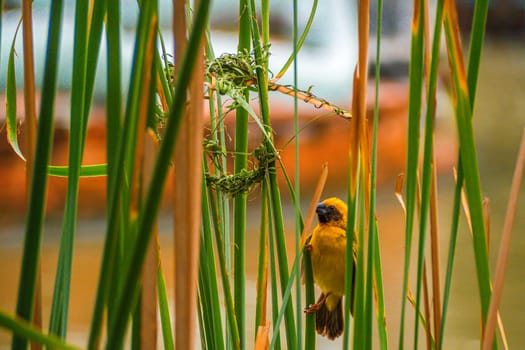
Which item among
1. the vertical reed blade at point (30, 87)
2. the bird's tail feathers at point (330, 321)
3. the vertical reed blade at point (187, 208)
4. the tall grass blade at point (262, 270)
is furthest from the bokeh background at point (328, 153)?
the vertical reed blade at point (187, 208)

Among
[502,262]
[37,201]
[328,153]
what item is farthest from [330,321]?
[328,153]

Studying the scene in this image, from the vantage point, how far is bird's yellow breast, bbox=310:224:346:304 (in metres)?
0.84

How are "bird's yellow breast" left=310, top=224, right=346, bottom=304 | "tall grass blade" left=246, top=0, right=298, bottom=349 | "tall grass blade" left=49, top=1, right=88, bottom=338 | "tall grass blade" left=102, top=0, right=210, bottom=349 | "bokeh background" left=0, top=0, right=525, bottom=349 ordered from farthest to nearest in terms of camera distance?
"bokeh background" left=0, top=0, right=525, bottom=349 → "bird's yellow breast" left=310, top=224, right=346, bottom=304 → "tall grass blade" left=246, top=0, right=298, bottom=349 → "tall grass blade" left=49, top=1, right=88, bottom=338 → "tall grass blade" left=102, top=0, right=210, bottom=349

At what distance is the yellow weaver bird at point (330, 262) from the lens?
2.75 ft

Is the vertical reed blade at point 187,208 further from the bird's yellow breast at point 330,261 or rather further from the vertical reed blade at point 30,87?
the bird's yellow breast at point 330,261

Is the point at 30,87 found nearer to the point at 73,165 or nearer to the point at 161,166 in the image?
the point at 73,165

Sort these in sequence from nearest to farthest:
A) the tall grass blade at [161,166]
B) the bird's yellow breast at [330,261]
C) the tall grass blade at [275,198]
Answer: the tall grass blade at [161,166], the tall grass blade at [275,198], the bird's yellow breast at [330,261]

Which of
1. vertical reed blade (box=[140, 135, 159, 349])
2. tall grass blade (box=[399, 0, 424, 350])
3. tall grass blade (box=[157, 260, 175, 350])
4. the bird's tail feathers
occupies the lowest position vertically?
the bird's tail feathers

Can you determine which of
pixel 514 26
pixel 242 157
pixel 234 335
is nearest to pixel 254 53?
pixel 242 157

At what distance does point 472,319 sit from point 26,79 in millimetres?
1685

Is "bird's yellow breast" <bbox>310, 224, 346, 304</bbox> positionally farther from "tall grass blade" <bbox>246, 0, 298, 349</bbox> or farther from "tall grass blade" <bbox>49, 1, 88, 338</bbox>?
"tall grass blade" <bbox>49, 1, 88, 338</bbox>

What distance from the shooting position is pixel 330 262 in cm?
83

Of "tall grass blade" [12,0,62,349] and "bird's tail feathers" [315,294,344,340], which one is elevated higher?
"tall grass blade" [12,0,62,349]

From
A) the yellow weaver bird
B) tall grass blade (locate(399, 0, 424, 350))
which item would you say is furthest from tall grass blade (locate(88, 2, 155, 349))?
the yellow weaver bird
